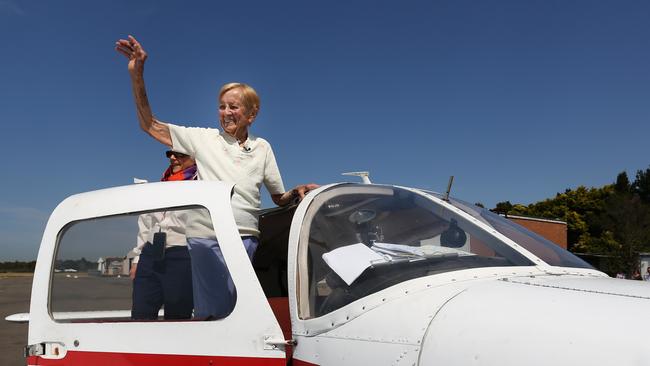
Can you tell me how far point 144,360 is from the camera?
2.66 m

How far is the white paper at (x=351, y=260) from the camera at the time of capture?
2.39 meters

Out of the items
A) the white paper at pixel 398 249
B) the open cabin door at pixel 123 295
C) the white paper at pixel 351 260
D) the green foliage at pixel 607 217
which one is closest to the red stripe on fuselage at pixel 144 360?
the open cabin door at pixel 123 295

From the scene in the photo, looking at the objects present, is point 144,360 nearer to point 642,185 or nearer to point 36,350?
point 36,350

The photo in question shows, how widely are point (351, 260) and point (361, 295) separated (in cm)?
21

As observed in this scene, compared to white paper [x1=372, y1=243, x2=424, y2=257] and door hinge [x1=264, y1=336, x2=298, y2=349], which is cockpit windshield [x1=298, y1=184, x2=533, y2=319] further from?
door hinge [x1=264, y1=336, x2=298, y2=349]

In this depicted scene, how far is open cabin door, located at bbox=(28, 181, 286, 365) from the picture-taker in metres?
2.49

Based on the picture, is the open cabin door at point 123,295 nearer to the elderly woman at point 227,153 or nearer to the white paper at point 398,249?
the elderly woman at point 227,153

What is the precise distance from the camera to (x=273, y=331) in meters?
2.41

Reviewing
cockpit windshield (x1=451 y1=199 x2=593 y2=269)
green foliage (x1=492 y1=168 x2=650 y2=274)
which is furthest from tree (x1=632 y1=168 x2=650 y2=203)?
cockpit windshield (x1=451 y1=199 x2=593 y2=269)

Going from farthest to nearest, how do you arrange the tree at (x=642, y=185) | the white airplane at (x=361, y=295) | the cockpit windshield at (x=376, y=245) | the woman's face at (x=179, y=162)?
the tree at (x=642, y=185), the woman's face at (x=179, y=162), the cockpit windshield at (x=376, y=245), the white airplane at (x=361, y=295)

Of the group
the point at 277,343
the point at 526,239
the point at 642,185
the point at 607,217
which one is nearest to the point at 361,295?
the point at 277,343

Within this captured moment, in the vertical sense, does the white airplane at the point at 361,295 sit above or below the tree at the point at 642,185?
below

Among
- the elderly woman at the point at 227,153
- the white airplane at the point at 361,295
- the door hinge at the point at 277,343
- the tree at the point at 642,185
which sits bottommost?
the door hinge at the point at 277,343

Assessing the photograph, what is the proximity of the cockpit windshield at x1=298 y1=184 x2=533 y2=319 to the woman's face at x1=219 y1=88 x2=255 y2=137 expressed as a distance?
81 centimetres
